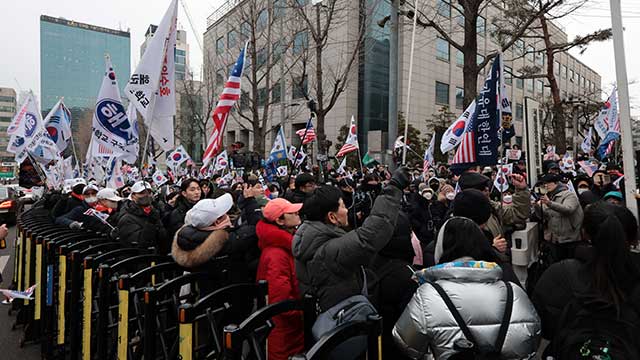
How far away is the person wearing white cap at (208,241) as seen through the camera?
369 cm

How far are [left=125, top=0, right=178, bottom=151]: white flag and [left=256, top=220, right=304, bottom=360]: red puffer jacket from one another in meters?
3.53

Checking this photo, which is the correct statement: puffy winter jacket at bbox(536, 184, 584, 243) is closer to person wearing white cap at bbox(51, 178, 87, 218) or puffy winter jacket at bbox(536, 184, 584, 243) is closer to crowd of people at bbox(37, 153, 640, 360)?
crowd of people at bbox(37, 153, 640, 360)

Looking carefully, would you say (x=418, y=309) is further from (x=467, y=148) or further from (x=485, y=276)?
(x=467, y=148)

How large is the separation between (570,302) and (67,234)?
18.0 ft

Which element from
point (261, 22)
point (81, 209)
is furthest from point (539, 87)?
point (81, 209)

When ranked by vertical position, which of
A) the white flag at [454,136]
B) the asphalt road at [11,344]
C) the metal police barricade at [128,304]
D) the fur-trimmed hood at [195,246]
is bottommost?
the asphalt road at [11,344]

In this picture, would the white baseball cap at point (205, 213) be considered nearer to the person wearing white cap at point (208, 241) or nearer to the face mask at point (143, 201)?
the person wearing white cap at point (208, 241)

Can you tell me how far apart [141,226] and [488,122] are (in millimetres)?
4849

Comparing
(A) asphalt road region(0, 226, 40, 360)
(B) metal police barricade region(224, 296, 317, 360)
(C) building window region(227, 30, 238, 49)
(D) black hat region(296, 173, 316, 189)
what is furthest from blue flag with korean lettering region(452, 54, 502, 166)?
(C) building window region(227, 30, 238, 49)

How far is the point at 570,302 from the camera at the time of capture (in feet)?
7.48

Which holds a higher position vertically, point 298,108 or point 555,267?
point 298,108

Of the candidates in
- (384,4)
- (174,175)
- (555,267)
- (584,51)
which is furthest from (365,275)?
(384,4)

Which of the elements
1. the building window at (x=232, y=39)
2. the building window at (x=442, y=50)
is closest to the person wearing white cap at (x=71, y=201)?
the building window at (x=232, y=39)

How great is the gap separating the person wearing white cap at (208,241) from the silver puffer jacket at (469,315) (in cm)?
199
